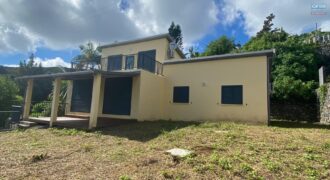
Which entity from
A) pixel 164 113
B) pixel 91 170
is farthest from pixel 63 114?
pixel 91 170

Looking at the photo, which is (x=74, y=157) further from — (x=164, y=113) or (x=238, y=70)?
(x=238, y=70)

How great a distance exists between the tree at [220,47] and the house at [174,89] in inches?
553

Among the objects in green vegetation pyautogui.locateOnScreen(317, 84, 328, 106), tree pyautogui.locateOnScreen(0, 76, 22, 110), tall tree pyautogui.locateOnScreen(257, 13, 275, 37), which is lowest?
tree pyautogui.locateOnScreen(0, 76, 22, 110)

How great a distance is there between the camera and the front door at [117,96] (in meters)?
12.2

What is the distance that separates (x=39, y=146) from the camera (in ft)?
20.9

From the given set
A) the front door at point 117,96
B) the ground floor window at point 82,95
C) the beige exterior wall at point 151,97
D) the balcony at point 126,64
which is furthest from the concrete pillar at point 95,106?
the ground floor window at point 82,95

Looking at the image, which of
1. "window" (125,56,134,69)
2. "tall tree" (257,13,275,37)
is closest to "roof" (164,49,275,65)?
"window" (125,56,134,69)

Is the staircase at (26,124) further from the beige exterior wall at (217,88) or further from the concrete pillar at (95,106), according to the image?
Result: the beige exterior wall at (217,88)

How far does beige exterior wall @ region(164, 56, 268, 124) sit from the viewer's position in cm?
1054

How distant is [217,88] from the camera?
11664 millimetres

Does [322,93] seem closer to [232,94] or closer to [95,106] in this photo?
[232,94]

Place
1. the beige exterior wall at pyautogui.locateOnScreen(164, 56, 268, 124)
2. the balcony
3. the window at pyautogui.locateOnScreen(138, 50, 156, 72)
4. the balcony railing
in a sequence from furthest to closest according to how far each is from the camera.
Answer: the window at pyautogui.locateOnScreen(138, 50, 156, 72)
the balcony railing
the balcony
the beige exterior wall at pyautogui.locateOnScreen(164, 56, 268, 124)

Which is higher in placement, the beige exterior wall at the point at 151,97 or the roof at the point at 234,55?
the roof at the point at 234,55

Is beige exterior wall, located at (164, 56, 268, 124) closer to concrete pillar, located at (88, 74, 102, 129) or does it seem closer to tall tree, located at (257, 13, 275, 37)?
concrete pillar, located at (88, 74, 102, 129)
